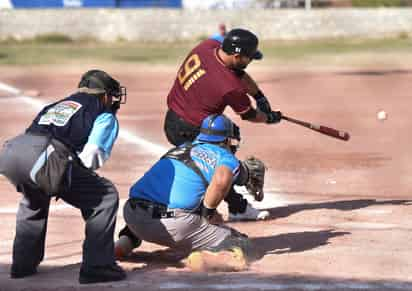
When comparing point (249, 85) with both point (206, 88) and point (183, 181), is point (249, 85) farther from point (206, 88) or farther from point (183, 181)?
point (183, 181)

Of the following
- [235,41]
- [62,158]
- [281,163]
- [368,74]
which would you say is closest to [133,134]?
[281,163]

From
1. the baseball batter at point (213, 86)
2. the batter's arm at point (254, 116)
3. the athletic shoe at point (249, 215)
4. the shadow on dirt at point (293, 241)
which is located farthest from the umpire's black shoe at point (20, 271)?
the athletic shoe at point (249, 215)

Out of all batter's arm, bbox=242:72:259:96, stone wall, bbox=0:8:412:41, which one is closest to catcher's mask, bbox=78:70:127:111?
batter's arm, bbox=242:72:259:96

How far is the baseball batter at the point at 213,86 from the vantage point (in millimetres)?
7633

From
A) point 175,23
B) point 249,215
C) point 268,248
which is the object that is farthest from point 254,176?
point 175,23

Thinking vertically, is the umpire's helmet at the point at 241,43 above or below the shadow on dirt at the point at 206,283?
above

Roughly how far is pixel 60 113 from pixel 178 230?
1.21m

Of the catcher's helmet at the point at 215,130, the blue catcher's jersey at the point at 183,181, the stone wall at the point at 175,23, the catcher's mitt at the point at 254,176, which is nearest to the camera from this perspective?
the blue catcher's jersey at the point at 183,181

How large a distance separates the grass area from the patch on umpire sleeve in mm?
19639

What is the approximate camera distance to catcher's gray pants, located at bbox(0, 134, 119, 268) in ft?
20.1

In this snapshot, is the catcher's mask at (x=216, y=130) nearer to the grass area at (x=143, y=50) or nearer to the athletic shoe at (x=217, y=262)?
the athletic shoe at (x=217, y=262)

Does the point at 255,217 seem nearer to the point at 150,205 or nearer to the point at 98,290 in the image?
the point at 150,205

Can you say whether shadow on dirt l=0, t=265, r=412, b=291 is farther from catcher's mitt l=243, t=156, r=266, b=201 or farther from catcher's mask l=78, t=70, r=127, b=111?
catcher's mask l=78, t=70, r=127, b=111

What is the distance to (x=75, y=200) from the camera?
21.0 ft
